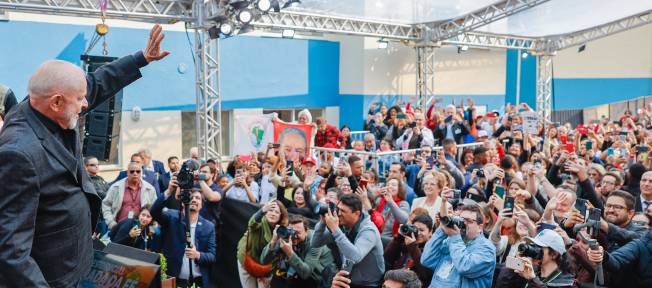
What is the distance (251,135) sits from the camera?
34.9ft

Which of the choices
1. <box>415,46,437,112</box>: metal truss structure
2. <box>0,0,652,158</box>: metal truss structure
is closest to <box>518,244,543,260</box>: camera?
<box>0,0,652,158</box>: metal truss structure

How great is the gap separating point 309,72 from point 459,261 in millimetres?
13073

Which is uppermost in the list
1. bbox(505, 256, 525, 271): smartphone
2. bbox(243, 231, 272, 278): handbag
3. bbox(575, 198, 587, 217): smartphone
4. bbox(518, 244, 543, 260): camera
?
bbox(575, 198, 587, 217): smartphone

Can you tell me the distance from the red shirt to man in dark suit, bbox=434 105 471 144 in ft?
21.2

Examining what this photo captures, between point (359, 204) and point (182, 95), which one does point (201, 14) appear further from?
point (359, 204)

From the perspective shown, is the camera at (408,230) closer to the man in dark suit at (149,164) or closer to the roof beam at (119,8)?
the man in dark suit at (149,164)

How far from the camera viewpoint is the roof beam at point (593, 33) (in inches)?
664

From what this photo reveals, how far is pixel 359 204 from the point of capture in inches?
199

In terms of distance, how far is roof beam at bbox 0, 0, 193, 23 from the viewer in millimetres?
9273

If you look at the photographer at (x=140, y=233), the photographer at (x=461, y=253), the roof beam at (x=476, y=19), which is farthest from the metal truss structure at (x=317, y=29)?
the photographer at (x=461, y=253)

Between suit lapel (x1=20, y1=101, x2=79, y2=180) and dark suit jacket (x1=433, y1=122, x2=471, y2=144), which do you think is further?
dark suit jacket (x1=433, y1=122, x2=471, y2=144)

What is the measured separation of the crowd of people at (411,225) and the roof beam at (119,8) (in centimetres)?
259

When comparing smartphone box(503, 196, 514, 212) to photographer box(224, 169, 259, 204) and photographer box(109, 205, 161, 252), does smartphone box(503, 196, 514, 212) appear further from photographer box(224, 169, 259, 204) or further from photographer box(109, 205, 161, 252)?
photographer box(224, 169, 259, 204)

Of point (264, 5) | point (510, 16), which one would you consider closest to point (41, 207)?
point (264, 5)
